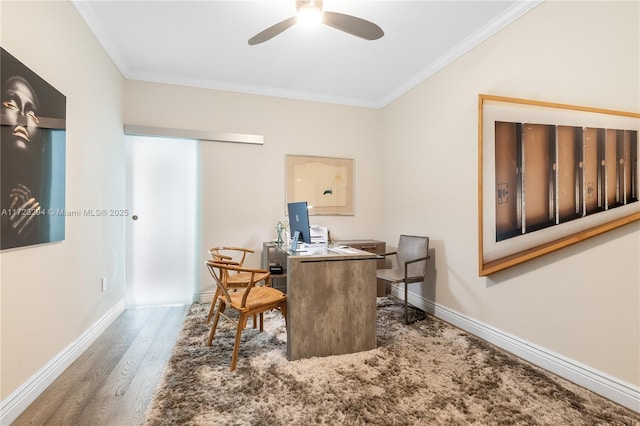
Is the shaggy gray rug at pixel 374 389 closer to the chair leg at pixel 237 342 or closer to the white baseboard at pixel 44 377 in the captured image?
the chair leg at pixel 237 342

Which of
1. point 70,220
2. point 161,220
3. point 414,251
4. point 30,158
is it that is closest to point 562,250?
point 414,251

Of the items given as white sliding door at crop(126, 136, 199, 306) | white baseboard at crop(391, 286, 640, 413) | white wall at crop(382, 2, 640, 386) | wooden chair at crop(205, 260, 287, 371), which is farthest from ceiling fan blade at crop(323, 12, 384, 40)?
white baseboard at crop(391, 286, 640, 413)

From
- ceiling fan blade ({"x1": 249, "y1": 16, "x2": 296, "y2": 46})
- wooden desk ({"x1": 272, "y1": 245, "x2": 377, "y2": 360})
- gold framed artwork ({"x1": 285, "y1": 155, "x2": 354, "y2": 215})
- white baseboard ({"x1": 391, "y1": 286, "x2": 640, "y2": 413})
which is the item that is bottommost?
white baseboard ({"x1": 391, "y1": 286, "x2": 640, "y2": 413})

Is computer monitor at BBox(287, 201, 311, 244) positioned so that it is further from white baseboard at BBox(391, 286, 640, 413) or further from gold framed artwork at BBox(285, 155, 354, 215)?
white baseboard at BBox(391, 286, 640, 413)

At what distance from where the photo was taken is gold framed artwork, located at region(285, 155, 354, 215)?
4156mm

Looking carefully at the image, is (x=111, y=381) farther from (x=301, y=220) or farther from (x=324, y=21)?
(x=324, y=21)

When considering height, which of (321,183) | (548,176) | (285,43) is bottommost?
(548,176)

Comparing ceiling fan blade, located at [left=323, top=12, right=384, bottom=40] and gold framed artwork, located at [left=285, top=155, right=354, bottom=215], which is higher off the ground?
ceiling fan blade, located at [left=323, top=12, right=384, bottom=40]

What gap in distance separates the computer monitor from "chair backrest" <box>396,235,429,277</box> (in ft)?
4.49

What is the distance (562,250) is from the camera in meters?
2.15

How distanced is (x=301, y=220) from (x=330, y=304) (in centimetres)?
79

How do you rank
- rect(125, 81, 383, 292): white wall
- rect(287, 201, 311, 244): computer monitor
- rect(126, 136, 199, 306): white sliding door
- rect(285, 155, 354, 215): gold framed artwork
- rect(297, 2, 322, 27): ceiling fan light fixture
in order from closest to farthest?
1. rect(297, 2, 322, 27): ceiling fan light fixture
2. rect(287, 201, 311, 244): computer monitor
3. rect(126, 136, 199, 306): white sliding door
4. rect(125, 81, 383, 292): white wall
5. rect(285, 155, 354, 215): gold framed artwork

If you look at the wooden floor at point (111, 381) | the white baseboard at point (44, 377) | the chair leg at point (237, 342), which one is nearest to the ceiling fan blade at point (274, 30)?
the chair leg at point (237, 342)

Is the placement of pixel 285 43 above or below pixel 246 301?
above
